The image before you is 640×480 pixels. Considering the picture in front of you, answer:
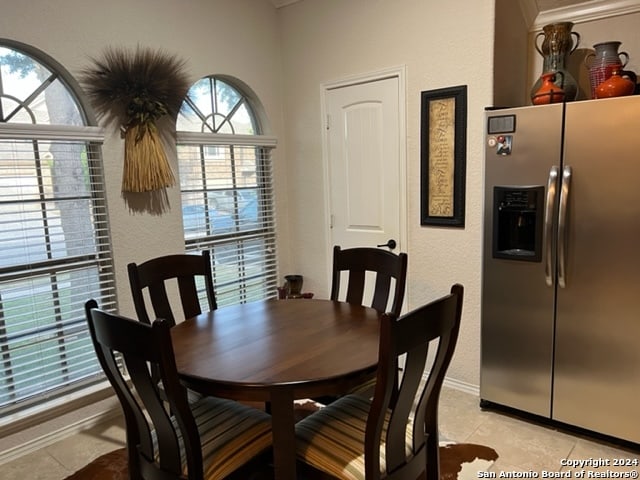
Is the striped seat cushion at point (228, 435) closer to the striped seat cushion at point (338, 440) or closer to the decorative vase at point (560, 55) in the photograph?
the striped seat cushion at point (338, 440)

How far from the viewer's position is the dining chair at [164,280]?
2.38 m

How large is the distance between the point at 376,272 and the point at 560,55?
1585mm

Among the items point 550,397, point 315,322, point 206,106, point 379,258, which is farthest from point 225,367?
point 206,106

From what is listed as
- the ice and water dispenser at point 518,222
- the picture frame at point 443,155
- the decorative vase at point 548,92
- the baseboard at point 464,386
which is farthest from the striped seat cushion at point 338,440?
the decorative vase at point 548,92

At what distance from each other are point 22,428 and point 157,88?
2087 millimetres

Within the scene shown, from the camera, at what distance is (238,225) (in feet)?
12.4

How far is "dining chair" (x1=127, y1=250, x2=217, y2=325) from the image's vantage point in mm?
2385

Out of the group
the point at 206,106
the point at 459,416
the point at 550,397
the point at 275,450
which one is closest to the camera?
the point at 275,450

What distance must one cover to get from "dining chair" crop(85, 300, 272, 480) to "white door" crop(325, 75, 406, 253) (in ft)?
5.96

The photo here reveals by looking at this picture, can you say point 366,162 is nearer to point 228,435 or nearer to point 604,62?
point 604,62

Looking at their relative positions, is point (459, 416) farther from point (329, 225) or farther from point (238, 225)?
point (238, 225)

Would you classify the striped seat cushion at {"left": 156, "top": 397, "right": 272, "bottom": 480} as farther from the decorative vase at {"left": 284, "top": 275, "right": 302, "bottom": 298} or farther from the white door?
the decorative vase at {"left": 284, "top": 275, "right": 302, "bottom": 298}

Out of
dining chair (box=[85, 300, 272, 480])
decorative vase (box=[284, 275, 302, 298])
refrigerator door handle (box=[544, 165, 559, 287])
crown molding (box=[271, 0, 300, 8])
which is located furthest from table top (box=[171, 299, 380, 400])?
crown molding (box=[271, 0, 300, 8])

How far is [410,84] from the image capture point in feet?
10.2
